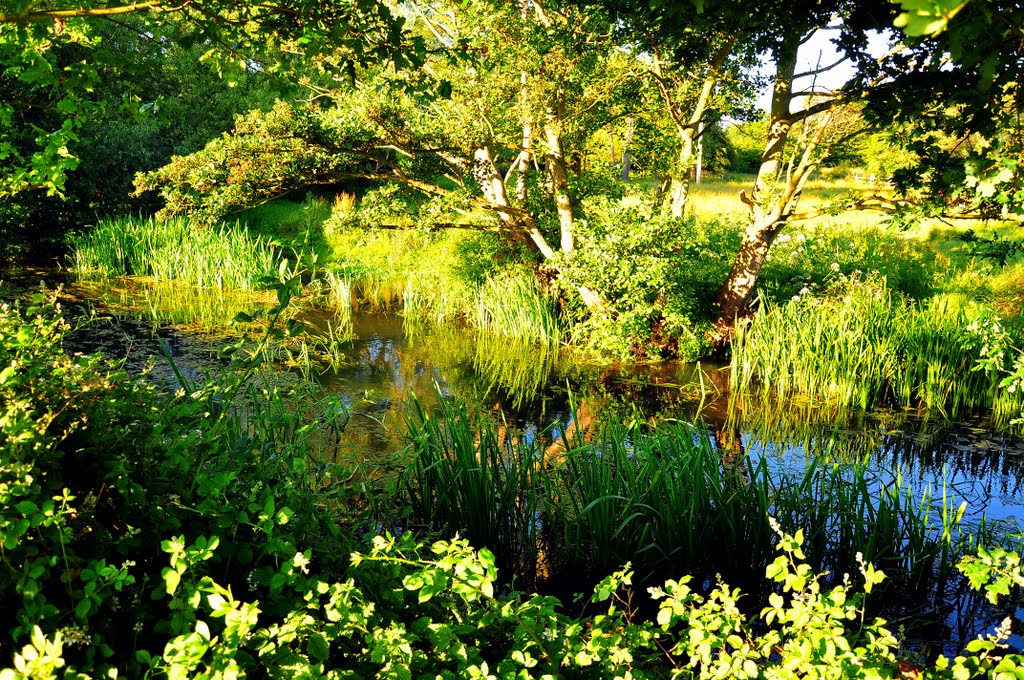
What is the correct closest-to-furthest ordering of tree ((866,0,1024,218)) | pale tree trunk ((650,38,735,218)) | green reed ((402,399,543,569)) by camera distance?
tree ((866,0,1024,218)) → green reed ((402,399,543,569)) → pale tree trunk ((650,38,735,218))

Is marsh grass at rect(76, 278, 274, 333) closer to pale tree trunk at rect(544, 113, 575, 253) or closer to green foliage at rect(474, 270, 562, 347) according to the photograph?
green foliage at rect(474, 270, 562, 347)

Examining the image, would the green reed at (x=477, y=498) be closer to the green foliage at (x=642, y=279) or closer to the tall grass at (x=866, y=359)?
the tall grass at (x=866, y=359)

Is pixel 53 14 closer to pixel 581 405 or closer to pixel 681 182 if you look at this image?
pixel 581 405

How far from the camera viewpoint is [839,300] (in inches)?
382

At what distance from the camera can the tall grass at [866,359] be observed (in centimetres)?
809

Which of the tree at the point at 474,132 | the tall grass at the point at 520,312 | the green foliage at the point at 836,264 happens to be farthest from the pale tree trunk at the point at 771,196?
the tall grass at the point at 520,312

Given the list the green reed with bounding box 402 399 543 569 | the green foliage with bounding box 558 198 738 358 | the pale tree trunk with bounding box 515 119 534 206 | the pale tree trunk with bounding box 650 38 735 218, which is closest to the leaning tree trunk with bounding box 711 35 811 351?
the green foliage with bounding box 558 198 738 358

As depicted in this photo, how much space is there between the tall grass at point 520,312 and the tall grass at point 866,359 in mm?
3006

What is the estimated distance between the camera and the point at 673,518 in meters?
4.42

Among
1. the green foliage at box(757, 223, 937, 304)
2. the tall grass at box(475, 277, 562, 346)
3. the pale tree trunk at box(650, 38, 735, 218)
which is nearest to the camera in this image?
the pale tree trunk at box(650, 38, 735, 218)

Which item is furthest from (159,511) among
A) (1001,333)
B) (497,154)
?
(497,154)

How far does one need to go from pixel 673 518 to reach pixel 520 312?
694 centimetres

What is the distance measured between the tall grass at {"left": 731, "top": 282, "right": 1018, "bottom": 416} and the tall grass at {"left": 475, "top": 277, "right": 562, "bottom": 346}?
301cm

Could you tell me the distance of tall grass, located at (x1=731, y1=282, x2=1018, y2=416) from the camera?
318 inches
